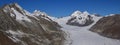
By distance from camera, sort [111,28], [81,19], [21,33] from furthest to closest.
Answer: [81,19], [111,28], [21,33]

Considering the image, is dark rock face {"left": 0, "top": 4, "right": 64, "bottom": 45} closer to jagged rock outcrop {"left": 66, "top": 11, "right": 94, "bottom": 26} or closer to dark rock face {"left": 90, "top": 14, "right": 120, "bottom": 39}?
dark rock face {"left": 90, "top": 14, "right": 120, "bottom": 39}

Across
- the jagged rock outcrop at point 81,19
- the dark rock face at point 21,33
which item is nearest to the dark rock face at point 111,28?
the dark rock face at point 21,33

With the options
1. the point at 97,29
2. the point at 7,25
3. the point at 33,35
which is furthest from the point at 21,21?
the point at 97,29

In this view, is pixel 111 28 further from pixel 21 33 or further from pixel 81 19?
pixel 21 33

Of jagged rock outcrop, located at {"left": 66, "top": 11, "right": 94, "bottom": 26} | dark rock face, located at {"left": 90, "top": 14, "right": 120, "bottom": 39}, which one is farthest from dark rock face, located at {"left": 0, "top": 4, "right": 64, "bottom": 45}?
jagged rock outcrop, located at {"left": 66, "top": 11, "right": 94, "bottom": 26}

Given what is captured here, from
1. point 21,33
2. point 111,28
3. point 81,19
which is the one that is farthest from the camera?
point 81,19

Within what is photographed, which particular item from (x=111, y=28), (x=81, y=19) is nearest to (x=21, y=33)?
(x=111, y=28)

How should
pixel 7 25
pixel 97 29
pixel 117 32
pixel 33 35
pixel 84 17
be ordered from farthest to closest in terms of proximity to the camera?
1. pixel 84 17
2. pixel 97 29
3. pixel 117 32
4. pixel 33 35
5. pixel 7 25

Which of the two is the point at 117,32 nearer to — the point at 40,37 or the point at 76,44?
the point at 76,44
